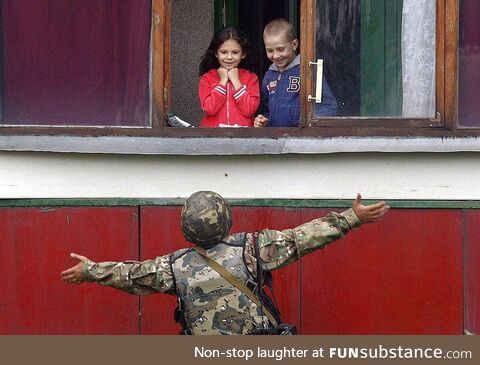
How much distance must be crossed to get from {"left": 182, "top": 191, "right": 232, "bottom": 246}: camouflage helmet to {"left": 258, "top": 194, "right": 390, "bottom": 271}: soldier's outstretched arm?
196mm

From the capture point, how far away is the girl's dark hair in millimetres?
7562

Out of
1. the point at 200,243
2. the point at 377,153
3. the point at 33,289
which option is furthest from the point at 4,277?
the point at 377,153

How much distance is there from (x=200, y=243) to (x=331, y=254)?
3.68 ft

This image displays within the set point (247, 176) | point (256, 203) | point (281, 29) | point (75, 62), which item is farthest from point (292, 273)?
point (75, 62)

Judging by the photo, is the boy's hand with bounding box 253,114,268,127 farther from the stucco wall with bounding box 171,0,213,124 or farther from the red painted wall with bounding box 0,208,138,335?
the stucco wall with bounding box 171,0,213,124

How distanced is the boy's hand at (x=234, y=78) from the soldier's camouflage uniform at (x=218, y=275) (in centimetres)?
136

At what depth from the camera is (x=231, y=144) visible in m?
7.07

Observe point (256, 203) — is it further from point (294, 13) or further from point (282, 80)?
point (294, 13)

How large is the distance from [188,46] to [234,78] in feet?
4.70

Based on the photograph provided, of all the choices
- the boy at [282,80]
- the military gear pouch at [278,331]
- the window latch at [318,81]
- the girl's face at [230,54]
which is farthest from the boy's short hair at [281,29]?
the military gear pouch at [278,331]

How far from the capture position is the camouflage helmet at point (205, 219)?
6090 millimetres

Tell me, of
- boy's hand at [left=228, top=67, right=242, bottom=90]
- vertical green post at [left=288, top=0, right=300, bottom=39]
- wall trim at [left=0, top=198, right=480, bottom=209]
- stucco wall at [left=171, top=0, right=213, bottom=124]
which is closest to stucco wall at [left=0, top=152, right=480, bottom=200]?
wall trim at [left=0, top=198, right=480, bottom=209]

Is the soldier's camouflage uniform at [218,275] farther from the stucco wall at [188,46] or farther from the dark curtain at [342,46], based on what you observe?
the stucco wall at [188,46]

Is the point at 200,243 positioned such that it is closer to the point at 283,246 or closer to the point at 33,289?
the point at 283,246
